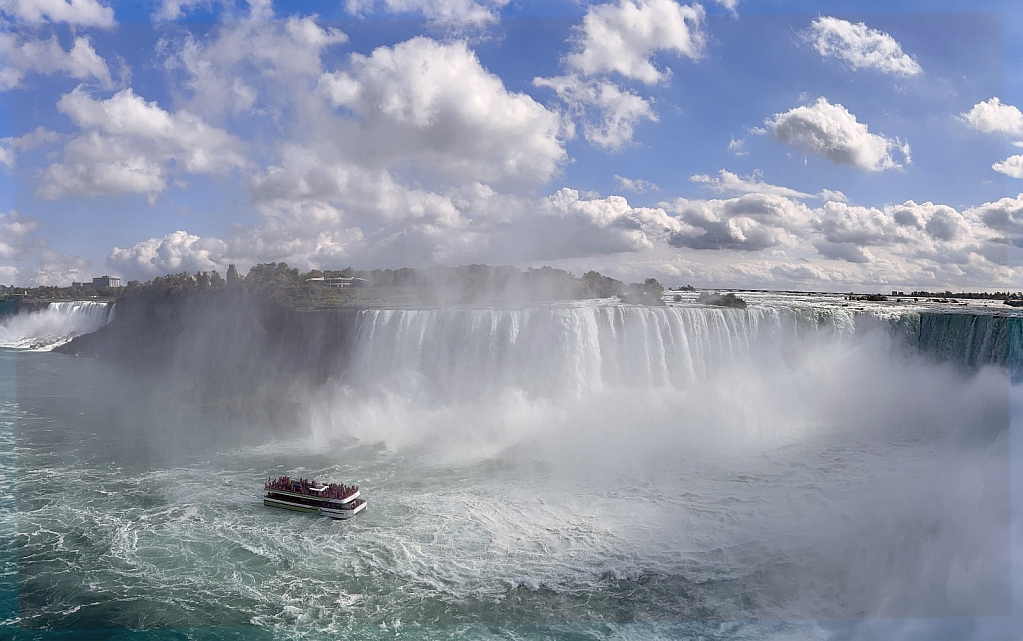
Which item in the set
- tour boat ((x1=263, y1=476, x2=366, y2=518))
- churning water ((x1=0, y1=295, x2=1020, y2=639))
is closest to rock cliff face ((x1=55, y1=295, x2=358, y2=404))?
churning water ((x1=0, y1=295, x2=1020, y2=639))

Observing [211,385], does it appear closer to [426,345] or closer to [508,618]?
[426,345]

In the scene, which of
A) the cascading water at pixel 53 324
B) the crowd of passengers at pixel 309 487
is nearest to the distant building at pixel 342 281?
the cascading water at pixel 53 324

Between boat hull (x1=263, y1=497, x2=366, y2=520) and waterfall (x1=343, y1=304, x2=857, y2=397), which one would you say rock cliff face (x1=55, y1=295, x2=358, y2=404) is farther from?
boat hull (x1=263, y1=497, x2=366, y2=520)

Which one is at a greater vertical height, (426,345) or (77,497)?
(426,345)

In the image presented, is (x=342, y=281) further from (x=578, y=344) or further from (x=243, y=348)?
(x=578, y=344)

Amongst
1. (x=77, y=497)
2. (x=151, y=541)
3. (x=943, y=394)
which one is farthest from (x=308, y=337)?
(x=943, y=394)

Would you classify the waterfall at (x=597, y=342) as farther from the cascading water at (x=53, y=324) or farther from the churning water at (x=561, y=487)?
the cascading water at (x=53, y=324)
